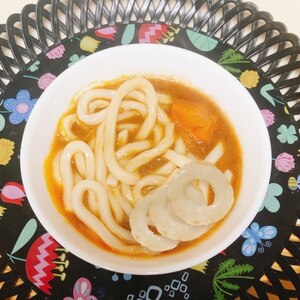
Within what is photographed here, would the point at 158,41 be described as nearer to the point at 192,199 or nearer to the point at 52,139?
the point at 52,139

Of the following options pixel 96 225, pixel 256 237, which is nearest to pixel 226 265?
pixel 256 237

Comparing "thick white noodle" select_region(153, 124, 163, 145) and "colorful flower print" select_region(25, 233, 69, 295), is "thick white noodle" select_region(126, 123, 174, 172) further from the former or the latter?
"colorful flower print" select_region(25, 233, 69, 295)

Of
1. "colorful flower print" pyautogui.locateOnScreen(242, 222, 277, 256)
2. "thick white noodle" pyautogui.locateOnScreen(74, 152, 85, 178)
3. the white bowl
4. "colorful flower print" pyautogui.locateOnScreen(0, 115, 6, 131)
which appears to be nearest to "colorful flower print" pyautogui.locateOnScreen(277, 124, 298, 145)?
the white bowl

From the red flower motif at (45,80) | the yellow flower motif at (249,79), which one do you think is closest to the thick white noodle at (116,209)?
the red flower motif at (45,80)

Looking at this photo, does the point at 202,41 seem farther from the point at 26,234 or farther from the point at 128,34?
the point at 26,234

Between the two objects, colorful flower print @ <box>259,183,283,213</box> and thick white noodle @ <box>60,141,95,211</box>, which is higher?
colorful flower print @ <box>259,183,283,213</box>

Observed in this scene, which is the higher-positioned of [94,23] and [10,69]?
[94,23]

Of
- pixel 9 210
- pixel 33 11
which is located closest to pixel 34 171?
pixel 9 210
